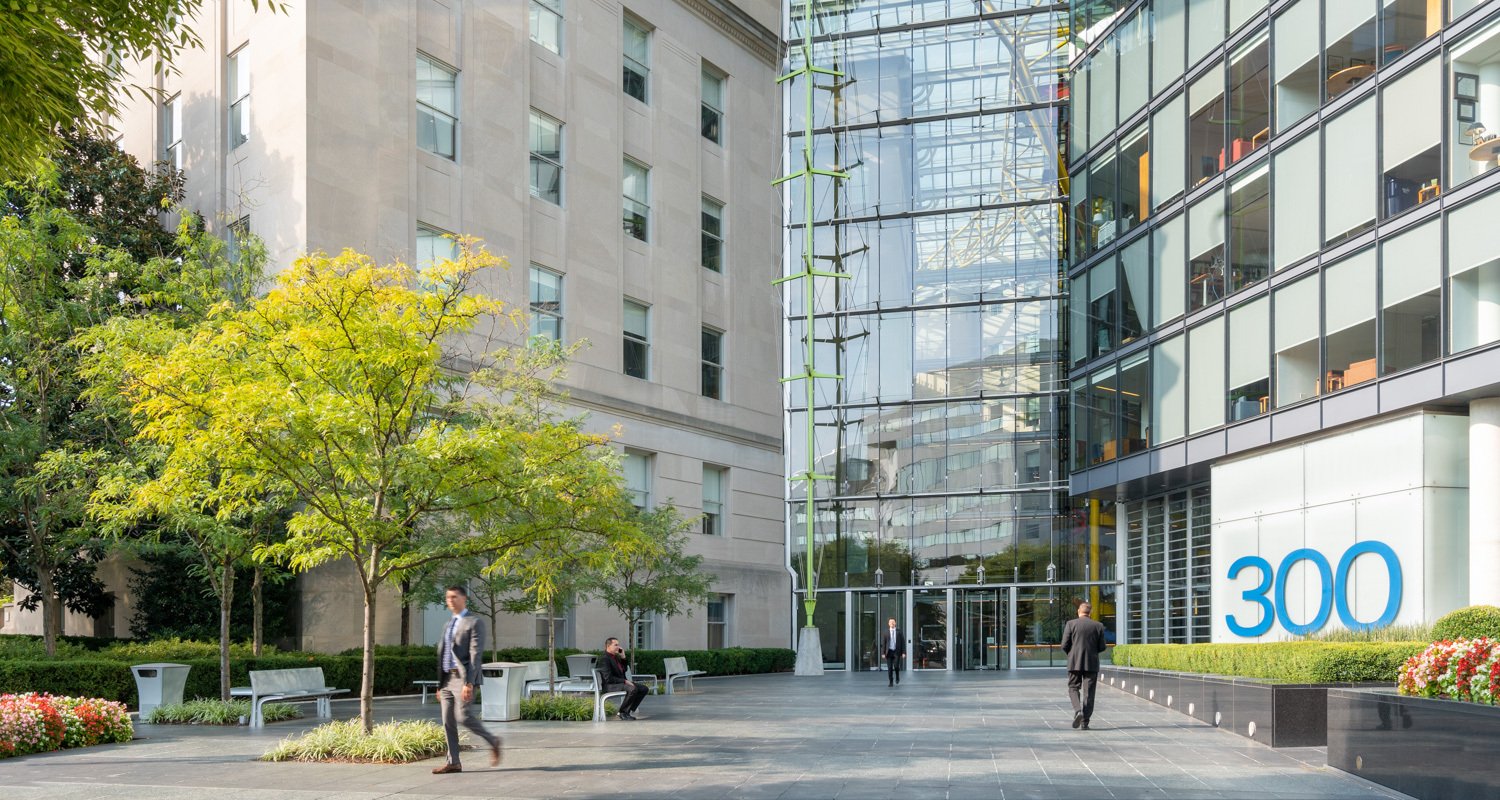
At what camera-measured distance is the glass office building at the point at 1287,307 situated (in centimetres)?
2191

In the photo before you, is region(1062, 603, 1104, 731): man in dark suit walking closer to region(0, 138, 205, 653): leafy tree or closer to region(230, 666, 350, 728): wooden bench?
region(230, 666, 350, 728): wooden bench

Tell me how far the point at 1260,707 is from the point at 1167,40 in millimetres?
20261

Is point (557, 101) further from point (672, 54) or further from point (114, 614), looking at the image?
point (114, 614)

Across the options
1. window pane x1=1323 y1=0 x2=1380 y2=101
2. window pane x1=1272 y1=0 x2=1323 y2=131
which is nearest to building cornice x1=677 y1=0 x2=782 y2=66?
window pane x1=1272 y1=0 x2=1323 y2=131

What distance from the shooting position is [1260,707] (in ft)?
51.5

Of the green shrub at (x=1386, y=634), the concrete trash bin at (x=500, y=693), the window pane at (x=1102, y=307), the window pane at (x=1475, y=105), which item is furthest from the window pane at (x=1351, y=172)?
the concrete trash bin at (x=500, y=693)

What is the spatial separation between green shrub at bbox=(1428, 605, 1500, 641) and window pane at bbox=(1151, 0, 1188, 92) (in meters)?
16.9

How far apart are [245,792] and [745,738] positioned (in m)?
6.81

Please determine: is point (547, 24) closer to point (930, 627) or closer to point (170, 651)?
point (170, 651)

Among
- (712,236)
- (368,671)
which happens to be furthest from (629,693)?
(712,236)

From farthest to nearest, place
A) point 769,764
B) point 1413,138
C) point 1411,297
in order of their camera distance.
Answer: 1. point 1413,138
2. point 1411,297
3. point 769,764

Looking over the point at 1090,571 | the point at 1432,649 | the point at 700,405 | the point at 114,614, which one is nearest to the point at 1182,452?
the point at 1090,571

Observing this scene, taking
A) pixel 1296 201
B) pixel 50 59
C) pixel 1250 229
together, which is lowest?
pixel 50 59

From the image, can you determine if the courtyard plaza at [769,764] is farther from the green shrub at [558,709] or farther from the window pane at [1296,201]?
the window pane at [1296,201]
